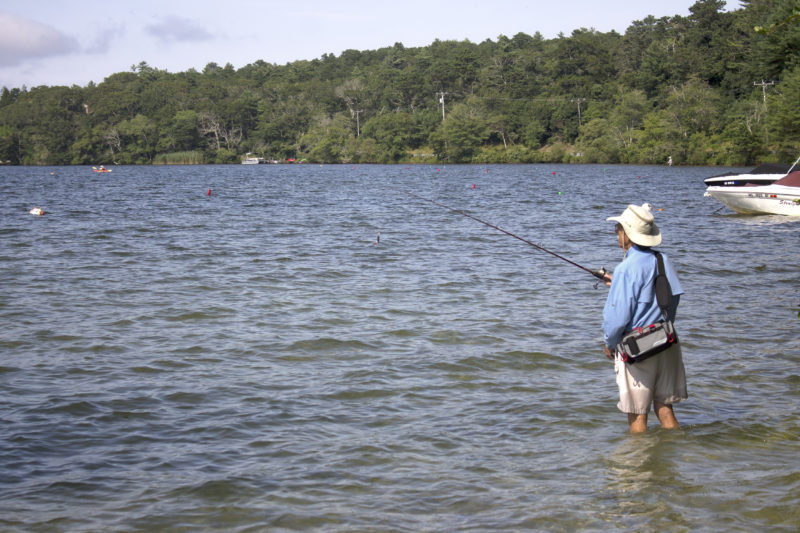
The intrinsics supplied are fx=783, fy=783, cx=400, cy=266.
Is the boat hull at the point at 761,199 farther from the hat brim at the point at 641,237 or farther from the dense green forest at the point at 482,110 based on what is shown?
the dense green forest at the point at 482,110

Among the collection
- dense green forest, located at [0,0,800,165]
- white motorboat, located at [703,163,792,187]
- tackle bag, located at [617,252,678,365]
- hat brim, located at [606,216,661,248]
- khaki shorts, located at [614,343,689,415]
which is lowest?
khaki shorts, located at [614,343,689,415]

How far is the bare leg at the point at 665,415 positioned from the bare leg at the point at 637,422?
0.46 ft

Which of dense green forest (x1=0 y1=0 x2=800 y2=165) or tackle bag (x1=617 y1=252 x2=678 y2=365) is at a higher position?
dense green forest (x1=0 y1=0 x2=800 y2=165)

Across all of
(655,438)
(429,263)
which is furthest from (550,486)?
(429,263)

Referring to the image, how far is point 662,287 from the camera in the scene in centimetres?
633

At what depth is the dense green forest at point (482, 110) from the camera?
3703 inches

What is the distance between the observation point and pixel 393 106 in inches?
6604

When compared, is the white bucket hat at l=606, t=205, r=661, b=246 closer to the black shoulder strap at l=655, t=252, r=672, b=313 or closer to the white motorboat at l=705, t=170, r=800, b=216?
the black shoulder strap at l=655, t=252, r=672, b=313

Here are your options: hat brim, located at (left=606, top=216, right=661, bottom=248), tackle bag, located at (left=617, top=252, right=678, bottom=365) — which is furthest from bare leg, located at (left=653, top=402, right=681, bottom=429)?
hat brim, located at (left=606, top=216, right=661, bottom=248)

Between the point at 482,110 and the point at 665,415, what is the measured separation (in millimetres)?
137625

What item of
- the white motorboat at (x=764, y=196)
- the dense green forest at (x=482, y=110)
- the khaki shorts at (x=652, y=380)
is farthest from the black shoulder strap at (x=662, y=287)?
the dense green forest at (x=482, y=110)

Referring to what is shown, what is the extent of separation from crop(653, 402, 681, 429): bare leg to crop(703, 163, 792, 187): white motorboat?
23.7 m

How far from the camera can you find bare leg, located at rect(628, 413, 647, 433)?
707cm

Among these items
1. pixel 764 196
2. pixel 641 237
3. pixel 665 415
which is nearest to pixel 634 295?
pixel 641 237
